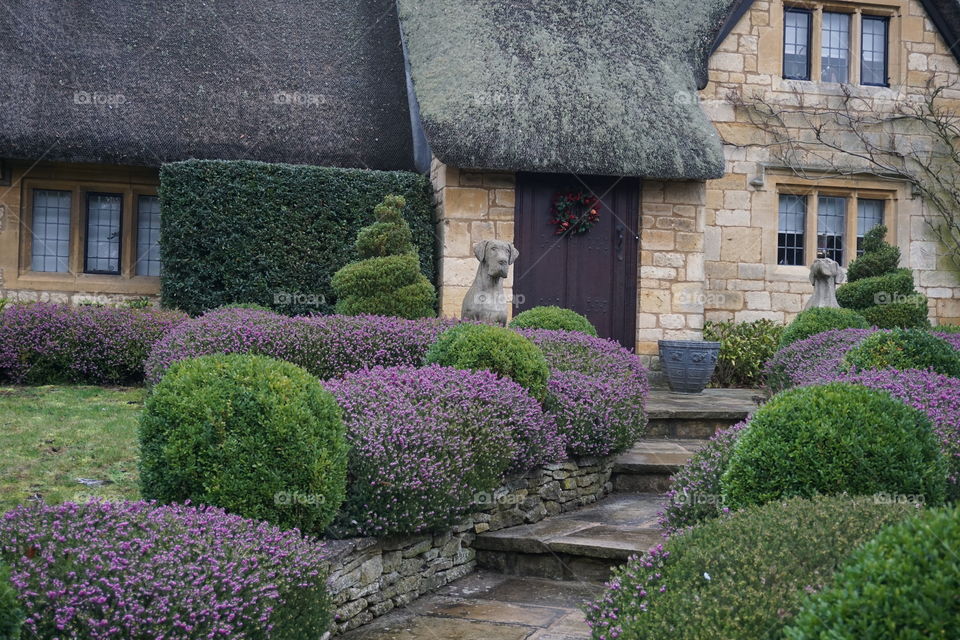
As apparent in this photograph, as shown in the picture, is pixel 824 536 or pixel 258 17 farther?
pixel 258 17

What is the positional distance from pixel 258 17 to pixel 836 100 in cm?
852

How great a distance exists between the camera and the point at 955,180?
13.2 m

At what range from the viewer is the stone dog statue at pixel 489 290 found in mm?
8211

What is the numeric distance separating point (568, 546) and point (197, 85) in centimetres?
915

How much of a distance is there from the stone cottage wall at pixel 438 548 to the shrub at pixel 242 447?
0.42 meters

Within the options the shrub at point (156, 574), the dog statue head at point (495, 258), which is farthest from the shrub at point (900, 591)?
the dog statue head at point (495, 258)

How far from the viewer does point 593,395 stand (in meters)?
6.91

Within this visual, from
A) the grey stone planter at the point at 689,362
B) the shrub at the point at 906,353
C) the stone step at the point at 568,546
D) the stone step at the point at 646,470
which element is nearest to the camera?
the stone step at the point at 568,546

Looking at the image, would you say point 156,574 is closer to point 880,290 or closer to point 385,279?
point 385,279

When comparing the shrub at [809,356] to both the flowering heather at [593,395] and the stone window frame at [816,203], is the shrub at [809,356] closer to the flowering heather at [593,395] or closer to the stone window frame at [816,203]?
the flowering heather at [593,395]

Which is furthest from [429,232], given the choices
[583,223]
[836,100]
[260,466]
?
[260,466]

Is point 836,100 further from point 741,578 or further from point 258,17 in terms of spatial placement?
point 741,578

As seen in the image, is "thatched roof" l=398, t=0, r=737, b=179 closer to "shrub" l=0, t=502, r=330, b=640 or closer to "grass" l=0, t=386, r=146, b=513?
"grass" l=0, t=386, r=146, b=513
